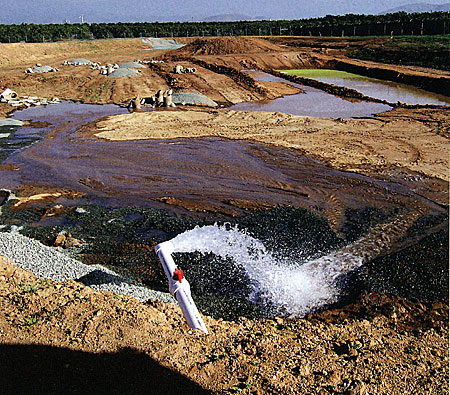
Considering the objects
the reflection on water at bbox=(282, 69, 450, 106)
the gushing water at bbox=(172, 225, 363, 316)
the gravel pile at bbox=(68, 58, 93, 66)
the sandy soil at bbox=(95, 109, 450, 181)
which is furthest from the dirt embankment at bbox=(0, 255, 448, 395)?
the gravel pile at bbox=(68, 58, 93, 66)

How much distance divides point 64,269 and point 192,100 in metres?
20.0

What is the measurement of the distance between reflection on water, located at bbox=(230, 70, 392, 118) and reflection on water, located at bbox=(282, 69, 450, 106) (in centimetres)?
316

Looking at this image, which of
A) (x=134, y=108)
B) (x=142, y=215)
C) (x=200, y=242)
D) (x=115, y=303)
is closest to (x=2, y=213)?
(x=142, y=215)

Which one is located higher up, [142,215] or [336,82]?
[336,82]

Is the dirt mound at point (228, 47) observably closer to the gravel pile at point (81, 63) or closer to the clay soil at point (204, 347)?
the gravel pile at point (81, 63)

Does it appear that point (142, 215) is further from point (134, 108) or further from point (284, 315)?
point (134, 108)

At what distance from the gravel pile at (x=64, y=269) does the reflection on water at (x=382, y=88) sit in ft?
83.4

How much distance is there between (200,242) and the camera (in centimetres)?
1059

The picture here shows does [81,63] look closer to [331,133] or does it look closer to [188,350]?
[331,133]

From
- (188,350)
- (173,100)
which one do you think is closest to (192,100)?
(173,100)

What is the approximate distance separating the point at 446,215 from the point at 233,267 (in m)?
6.93

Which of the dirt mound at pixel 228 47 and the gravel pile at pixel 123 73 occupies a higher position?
the dirt mound at pixel 228 47

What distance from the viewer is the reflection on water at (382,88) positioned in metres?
28.2

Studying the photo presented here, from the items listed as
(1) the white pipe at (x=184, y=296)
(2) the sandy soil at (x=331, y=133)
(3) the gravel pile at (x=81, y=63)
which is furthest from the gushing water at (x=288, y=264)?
(3) the gravel pile at (x=81, y=63)
